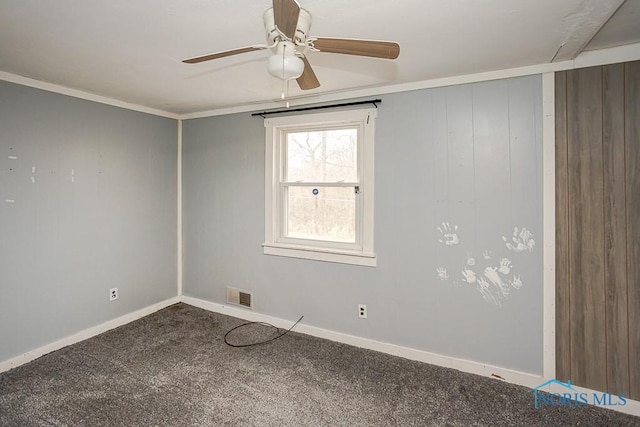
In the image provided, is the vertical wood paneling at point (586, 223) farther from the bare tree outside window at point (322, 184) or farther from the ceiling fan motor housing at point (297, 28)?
the ceiling fan motor housing at point (297, 28)

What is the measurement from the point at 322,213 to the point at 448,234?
46.1 inches

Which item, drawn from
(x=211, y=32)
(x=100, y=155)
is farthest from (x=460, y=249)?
(x=100, y=155)

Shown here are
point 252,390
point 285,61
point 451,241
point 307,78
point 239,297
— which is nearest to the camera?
point 285,61

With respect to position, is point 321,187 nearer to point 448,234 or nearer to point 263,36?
point 448,234

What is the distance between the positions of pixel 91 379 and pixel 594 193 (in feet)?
12.2

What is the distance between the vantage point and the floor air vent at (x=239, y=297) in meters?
3.50

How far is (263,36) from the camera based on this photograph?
6.02 ft

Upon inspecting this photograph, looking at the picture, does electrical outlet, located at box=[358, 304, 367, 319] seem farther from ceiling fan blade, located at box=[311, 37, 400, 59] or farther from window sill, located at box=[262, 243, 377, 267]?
ceiling fan blade, located at box=[311, 37, 400, 59]

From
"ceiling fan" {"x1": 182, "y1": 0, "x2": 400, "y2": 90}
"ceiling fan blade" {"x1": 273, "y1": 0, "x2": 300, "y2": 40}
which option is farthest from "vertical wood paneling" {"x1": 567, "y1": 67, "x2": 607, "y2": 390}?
"ceiling fan blade" {"x1": 273, "y1": 0, "x2": 300, "y2": 40}

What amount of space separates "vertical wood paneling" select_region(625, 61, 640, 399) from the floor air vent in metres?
3.06

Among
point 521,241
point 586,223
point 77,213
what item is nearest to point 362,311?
point 521,241

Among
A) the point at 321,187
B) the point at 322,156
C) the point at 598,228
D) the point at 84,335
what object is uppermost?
the point at 322,156

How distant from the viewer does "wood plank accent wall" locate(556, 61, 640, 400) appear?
2047 millimetres

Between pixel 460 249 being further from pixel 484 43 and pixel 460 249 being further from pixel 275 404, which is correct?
pixel 275 404
